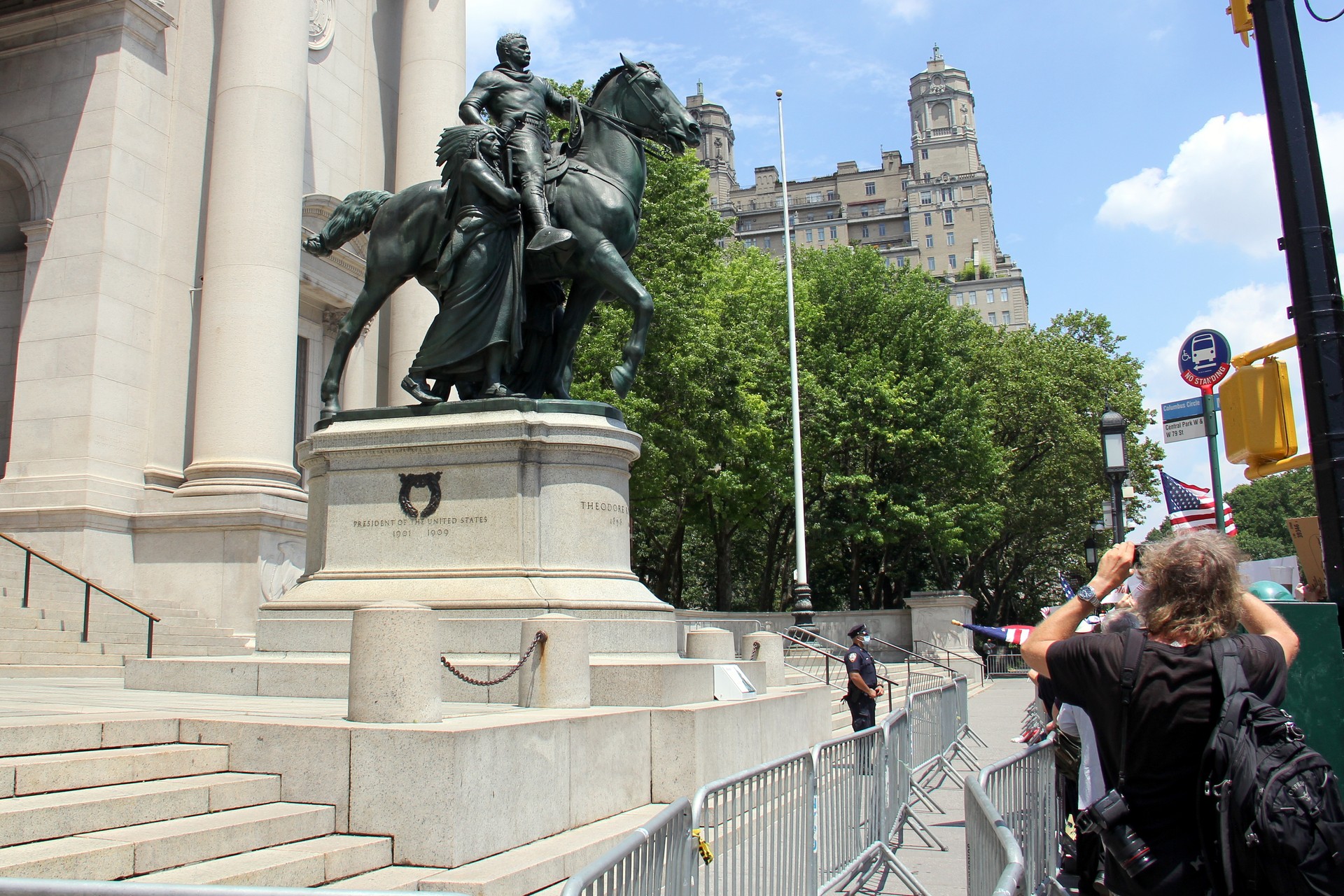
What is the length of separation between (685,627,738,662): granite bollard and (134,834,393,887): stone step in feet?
21.1

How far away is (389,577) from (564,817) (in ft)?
12.0

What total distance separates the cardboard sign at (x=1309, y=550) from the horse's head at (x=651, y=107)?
20.3 feet

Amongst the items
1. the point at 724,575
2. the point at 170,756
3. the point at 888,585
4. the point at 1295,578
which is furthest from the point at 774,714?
the point at 888,585

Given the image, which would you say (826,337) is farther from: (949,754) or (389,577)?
(389,577)

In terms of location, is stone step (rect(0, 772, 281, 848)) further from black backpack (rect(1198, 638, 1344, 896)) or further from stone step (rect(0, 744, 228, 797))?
black backpack (rect(1198, 638, 1344, 896))

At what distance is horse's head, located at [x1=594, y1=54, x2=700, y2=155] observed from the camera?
10820 millimetres

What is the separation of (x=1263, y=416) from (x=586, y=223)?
647cm

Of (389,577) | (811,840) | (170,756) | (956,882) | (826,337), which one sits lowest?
(956,882)

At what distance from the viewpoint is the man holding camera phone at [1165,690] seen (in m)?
3.14

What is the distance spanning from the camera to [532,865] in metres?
5.52

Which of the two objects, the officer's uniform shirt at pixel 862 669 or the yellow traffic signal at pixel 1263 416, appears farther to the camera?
the officer's uniform shirt at pixel 862 669

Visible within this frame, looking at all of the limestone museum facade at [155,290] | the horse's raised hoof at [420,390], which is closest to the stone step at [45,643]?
the limestone museum facade at [155,290]

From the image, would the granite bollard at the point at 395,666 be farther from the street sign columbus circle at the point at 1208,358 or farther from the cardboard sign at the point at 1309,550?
the street sign columbus circle at the point at 1208,358

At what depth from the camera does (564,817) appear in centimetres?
651
